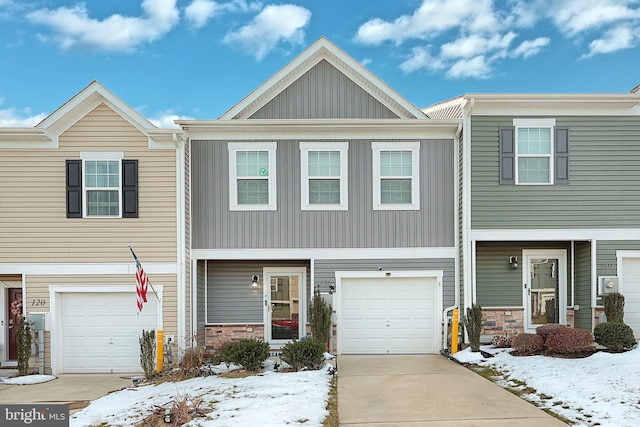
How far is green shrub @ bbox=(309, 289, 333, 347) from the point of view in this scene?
1192 cm

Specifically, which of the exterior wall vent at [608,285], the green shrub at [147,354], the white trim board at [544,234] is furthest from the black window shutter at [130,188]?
the exterior wall vent at [608,285]

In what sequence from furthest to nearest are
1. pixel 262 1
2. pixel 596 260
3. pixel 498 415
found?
pixel 262 1, pixel 596 260, pixel 498 415

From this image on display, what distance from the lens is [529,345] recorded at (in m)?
10.7

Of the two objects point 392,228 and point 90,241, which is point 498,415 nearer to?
point 392,228

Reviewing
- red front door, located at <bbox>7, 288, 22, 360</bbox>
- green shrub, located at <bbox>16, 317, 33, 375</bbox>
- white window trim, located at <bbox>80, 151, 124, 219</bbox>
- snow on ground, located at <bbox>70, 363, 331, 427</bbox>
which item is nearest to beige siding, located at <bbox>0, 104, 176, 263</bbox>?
white window trim, located at <bbox>80, 151, 124, 219</bbox>

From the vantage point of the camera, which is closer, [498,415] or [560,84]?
[498,415]

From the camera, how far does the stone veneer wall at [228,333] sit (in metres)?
13.0

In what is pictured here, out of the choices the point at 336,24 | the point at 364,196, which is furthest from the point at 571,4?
the point at 364,196

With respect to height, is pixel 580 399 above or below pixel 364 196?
below

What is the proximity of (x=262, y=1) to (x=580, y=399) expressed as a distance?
13888 millimetres

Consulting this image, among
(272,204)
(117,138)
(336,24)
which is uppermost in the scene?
(336,24)

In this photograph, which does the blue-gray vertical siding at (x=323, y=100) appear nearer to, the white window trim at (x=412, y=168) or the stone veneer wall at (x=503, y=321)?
the white window trim at (x=412, y=168)

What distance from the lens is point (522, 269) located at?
13.2 metres

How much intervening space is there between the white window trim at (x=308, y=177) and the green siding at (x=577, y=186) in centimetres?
293
